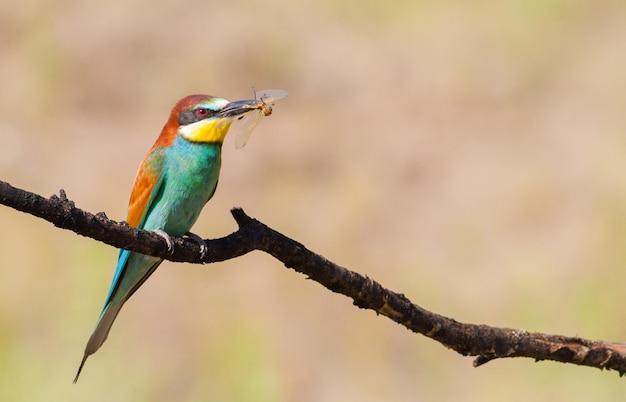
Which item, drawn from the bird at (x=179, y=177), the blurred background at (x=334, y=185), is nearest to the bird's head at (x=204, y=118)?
Result: the bird at (x=179, y=177)

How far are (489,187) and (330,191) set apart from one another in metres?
0.77

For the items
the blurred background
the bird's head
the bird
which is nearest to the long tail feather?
the bird

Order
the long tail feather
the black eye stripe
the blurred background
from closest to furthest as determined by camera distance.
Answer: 1. the long tail feather
2. the black eye stripe
3. the blurred background

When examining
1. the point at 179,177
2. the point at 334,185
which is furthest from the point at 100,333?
the point at 334,185

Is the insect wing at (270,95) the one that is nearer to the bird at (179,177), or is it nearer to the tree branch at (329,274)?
the bird at (179,177)

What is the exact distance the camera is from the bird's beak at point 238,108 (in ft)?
7.66

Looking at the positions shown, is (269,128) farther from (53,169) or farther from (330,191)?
(53,169)

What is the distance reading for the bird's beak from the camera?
2336mm

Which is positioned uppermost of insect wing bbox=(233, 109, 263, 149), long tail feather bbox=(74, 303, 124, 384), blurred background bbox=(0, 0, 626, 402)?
blurred background bbox=(0, 0, 626, 402)

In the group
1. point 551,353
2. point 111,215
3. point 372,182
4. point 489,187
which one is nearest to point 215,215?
point 111,215

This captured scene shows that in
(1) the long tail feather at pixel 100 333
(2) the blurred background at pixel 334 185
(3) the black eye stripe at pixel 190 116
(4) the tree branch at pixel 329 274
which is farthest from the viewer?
(2) the blurred background at pixel 334 185

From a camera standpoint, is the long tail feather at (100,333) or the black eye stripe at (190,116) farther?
the black eye stripe at (190,116)

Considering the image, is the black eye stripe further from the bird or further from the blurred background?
the blurred background

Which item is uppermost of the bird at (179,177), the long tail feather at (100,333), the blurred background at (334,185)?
the blurred background at (334,185)
